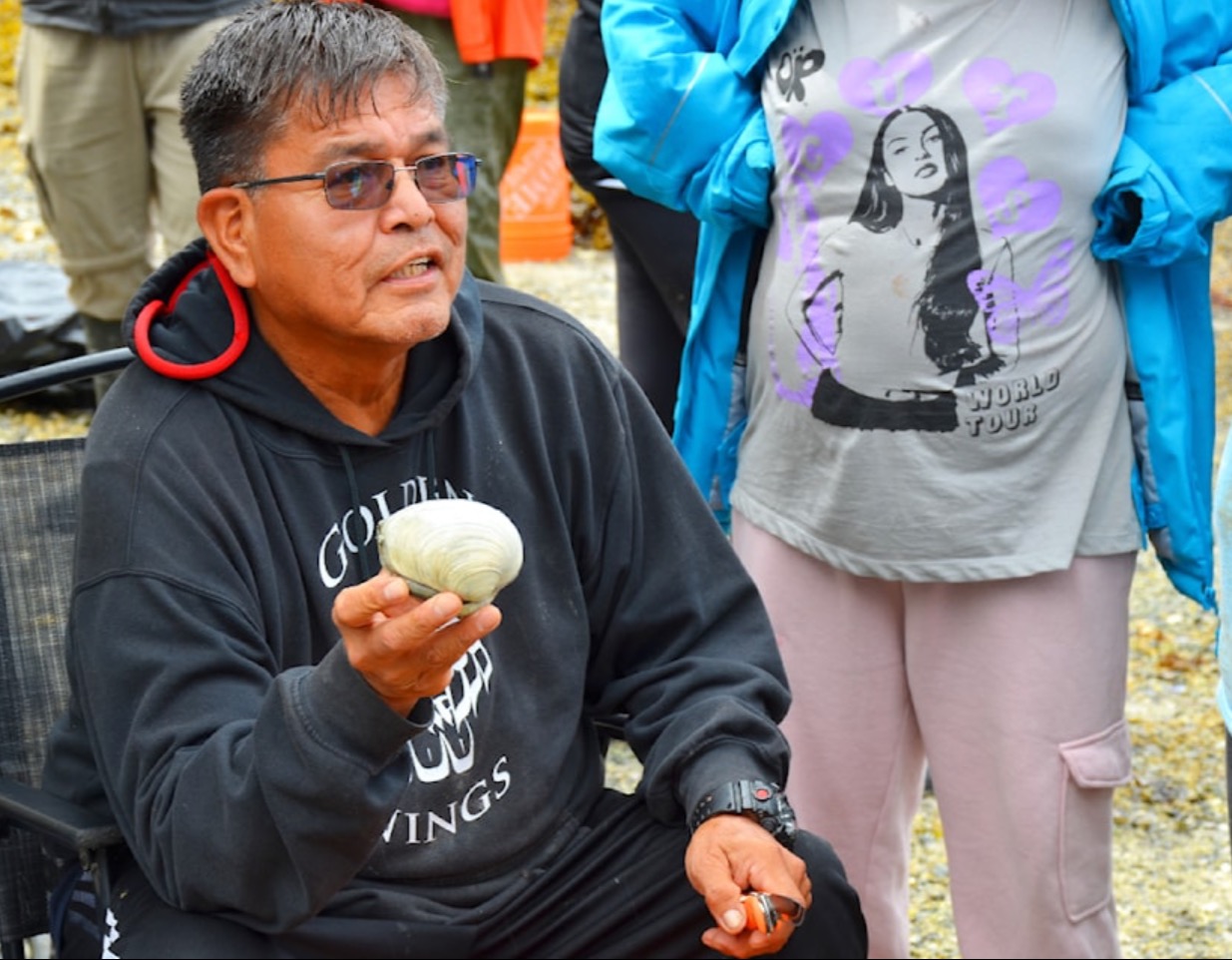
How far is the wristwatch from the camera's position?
2.23m

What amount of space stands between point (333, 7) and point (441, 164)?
0.22m

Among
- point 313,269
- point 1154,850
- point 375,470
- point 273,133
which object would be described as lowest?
point 1154,850

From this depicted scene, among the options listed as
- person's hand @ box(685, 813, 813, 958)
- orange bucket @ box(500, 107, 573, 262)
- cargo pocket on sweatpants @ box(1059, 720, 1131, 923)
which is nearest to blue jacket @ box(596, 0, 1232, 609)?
cargo pocket on sweatpants @ box(1059, 720, 1131, 923)

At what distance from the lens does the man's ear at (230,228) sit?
224 centimetres

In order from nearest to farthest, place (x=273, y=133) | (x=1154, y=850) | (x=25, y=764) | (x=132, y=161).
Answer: (x=273, y=133) < (x=25, y=764) < (x=1154, y=850) < (x=132, y=161)

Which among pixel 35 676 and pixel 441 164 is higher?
pixel 441 164

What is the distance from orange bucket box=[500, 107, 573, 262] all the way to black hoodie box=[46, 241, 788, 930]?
5.77 metres

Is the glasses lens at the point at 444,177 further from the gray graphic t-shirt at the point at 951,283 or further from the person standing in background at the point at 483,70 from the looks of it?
the person standing in background at the point at 483,70

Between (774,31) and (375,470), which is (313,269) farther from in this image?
(774,31)

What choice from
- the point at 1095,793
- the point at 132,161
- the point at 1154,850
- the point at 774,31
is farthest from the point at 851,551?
the point at 132,161

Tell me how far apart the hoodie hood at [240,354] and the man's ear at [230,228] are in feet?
0.09

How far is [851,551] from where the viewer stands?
279cm

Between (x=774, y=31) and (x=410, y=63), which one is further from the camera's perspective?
(x=774, y=31)

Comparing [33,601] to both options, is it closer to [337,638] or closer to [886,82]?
[337,638]
